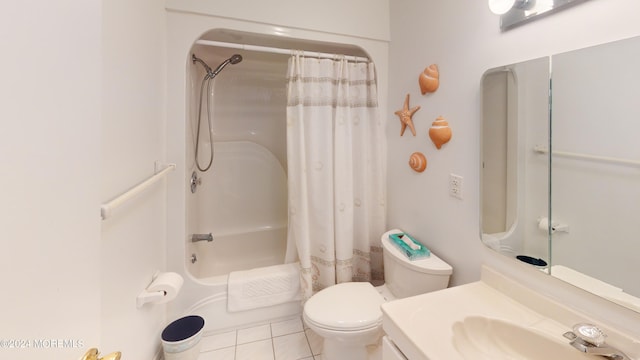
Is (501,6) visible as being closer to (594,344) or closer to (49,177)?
(594,344)

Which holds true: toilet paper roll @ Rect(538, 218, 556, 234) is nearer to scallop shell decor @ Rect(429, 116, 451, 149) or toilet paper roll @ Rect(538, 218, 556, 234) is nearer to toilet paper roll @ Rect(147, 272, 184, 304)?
scallop shell decor @ Rect(429, 116, 451, 149)

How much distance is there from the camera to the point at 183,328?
1533mm

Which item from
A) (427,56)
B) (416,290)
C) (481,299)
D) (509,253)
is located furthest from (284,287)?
(427,56)

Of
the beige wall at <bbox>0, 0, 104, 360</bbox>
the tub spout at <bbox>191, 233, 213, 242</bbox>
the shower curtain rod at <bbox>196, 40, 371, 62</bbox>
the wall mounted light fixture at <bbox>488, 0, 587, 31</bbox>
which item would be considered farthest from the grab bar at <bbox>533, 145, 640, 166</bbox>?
the tub spout at <bbox>191, 233, 213, 242</bbox>

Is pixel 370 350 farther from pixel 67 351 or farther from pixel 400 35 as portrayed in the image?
pixel 400 35

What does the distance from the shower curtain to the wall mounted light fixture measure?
2.89 feet

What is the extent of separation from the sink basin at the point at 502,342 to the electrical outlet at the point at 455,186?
2.00 feet

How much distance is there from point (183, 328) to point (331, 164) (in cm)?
136

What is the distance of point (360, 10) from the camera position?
181 centimetres

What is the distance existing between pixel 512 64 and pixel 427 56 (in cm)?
57

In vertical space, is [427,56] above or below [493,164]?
above

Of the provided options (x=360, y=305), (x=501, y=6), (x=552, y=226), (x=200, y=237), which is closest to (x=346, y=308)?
(x=360, y=305)

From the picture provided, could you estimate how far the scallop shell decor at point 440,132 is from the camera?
1368 mm

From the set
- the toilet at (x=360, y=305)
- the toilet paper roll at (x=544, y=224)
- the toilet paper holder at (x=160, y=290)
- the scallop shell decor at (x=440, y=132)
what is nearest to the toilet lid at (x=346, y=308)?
the toilet at (x=360, y=305)
